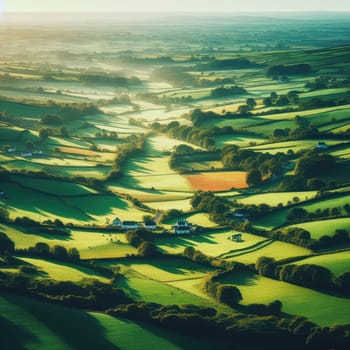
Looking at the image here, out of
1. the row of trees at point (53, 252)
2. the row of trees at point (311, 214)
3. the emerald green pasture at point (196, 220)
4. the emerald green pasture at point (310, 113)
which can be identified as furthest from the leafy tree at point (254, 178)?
the emerald green pasture at point (310, 113)

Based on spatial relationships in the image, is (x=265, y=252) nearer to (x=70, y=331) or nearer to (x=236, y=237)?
(x=236, y=237)

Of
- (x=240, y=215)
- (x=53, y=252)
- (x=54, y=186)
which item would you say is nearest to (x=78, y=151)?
(x=54, y=186)

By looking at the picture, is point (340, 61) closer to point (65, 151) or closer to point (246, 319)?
point (65, 151)

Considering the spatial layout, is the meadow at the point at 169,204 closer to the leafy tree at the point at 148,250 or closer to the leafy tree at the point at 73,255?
the leafy tree at the point at 148,250

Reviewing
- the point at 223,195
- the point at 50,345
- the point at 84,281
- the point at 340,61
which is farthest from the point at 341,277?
the point at 340,61

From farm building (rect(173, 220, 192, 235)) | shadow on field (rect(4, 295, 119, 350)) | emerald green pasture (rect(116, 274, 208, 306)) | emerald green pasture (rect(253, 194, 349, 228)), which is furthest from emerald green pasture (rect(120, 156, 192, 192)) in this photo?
shadow on field (rect(4, 295, 119, 350))

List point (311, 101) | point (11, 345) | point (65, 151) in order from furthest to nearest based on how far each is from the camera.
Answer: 1. point (311, 101)
2. point (65, 151)
3. point (11, 345)
